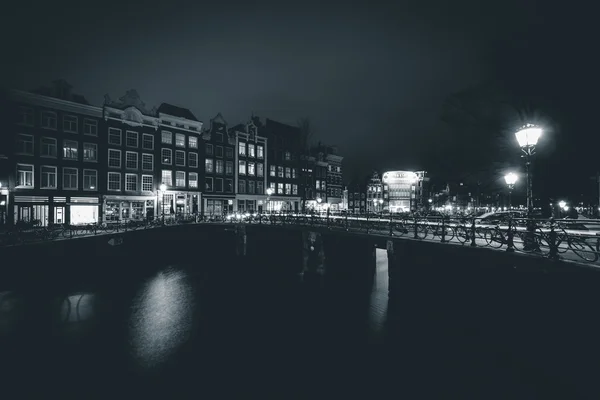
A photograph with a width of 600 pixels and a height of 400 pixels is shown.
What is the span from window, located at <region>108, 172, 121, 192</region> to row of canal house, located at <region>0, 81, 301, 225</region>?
0.11 metres

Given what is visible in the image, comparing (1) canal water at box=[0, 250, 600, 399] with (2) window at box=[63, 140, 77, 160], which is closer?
(1) canal water at box=[0, 250, 600, 399]

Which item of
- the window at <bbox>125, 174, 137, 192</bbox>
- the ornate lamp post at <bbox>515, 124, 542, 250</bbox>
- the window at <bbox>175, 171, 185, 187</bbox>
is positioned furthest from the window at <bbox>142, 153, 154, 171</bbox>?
the ornate lamp post at <bbox>515, 124, 542, 250</bbox>

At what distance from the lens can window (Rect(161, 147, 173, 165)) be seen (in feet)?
142

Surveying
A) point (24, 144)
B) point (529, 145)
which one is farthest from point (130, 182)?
point (529, 145)

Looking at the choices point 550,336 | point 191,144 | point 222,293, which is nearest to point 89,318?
point 222,293

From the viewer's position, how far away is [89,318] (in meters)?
16.8

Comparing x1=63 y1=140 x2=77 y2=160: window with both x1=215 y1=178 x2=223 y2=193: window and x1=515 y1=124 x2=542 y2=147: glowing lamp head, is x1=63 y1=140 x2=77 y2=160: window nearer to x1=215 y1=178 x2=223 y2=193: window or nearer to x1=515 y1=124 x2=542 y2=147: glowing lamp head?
x1=215 y1=178 x2=223 y2=193: window

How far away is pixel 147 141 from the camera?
4175cm

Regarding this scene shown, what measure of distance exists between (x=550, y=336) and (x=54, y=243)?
29.6m

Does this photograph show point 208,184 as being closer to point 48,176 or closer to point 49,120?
point 48,176

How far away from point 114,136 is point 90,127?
2.67 meters

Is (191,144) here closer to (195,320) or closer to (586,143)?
(195,320)

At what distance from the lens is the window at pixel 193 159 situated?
46.0 meters

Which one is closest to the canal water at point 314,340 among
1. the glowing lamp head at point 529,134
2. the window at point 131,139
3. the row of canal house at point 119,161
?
the glowing lamp head at point 529,134
